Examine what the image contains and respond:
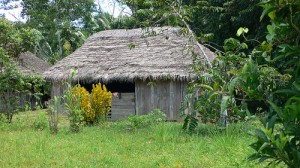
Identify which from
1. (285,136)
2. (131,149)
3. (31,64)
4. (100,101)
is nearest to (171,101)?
(100,101)

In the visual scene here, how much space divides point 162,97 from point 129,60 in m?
Answer: 2.16

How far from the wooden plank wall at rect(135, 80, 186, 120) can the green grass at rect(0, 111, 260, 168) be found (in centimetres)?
505

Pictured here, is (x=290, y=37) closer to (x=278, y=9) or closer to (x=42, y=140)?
(x=278, y=9)

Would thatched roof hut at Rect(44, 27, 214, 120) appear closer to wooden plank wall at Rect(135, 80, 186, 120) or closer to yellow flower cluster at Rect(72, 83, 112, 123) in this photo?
wooden plank wall at Rect(135, 80, 186, 120)

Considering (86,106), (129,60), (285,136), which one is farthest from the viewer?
(129,60)

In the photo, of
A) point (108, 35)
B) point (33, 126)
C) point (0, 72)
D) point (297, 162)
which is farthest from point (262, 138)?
point (108, 35)

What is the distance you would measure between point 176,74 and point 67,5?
567 inches

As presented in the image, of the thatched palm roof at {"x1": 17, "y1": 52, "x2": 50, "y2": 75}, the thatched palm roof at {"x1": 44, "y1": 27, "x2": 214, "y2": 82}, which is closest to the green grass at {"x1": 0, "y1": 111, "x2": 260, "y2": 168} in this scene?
the thatched palm roof at {"x1": 44, "y1": 27, "x2": 214, "y2": 82}

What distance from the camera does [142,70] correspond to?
1326 centimetres

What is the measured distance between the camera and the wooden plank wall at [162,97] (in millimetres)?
13188

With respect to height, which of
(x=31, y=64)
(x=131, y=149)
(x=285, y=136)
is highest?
(x=31, y=64)

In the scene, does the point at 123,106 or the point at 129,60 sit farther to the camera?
the point at 129,60

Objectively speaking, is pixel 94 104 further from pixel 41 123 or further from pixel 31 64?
pixel 31 64

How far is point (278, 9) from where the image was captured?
1448mm
